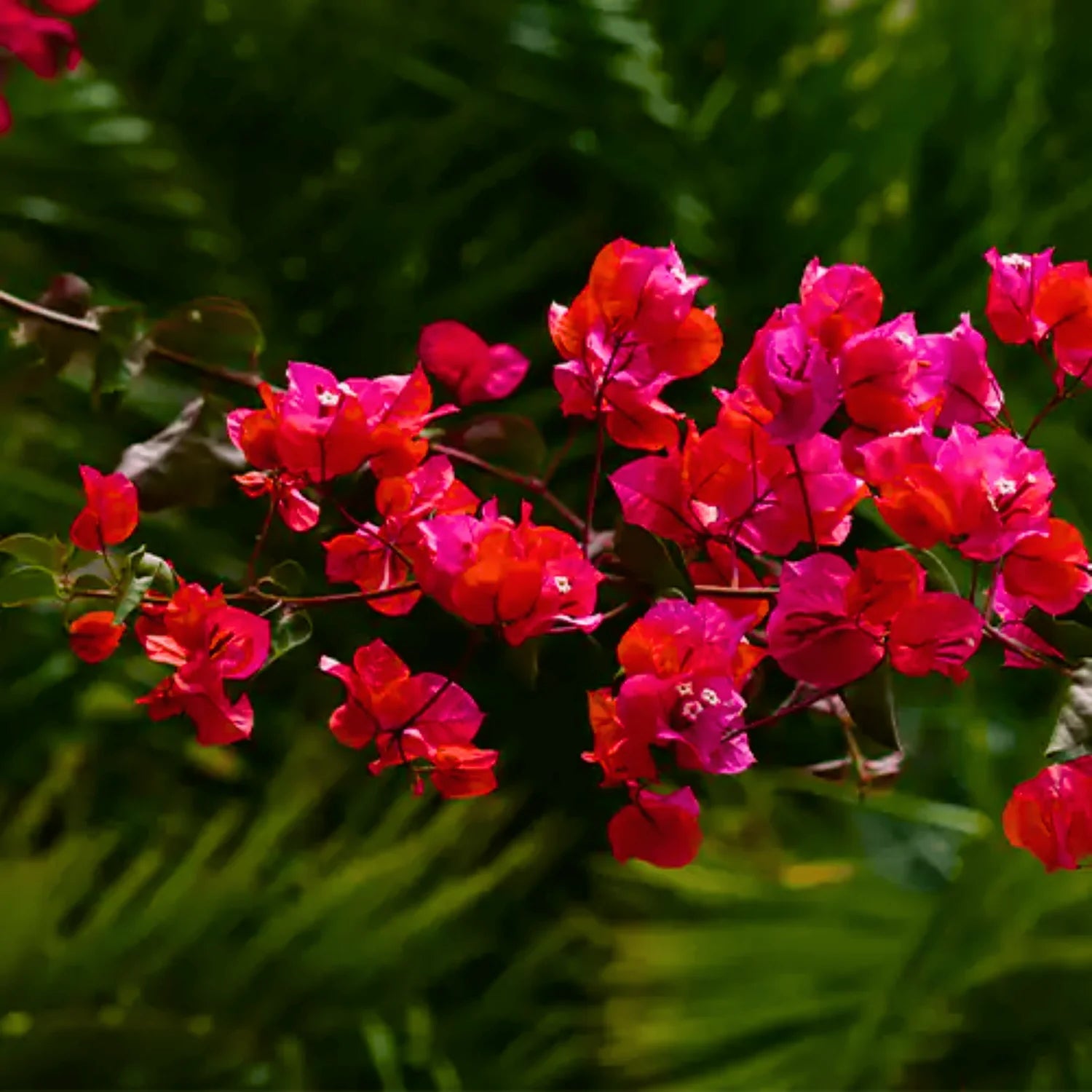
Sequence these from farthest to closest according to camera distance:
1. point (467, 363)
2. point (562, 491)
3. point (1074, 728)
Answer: point (562, 491), point (467, 363), point (1074, 728)

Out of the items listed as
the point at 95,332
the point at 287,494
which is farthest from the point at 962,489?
the point at 95,332

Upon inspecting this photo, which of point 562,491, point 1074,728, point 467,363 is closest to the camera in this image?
point 1074,728

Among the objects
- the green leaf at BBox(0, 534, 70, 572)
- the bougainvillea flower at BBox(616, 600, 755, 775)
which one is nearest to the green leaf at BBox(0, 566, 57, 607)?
the green leaf at BBox(0, 534, 70, 572)

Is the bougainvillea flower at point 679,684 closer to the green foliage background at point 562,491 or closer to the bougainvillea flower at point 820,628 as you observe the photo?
the bougainvillea flower at point 820,628

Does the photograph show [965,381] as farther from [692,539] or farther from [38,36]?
[38,36]

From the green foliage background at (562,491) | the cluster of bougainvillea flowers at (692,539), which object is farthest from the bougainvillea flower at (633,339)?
the green foliage background at (562,491)

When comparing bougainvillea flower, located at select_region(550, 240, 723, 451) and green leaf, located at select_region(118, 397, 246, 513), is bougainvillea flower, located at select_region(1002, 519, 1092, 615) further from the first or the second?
green leaf, located at select_region(118, 397, 246, 513)

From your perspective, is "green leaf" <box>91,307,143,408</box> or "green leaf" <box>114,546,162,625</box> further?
"green leaf" <box>91,307,143,408</box>
